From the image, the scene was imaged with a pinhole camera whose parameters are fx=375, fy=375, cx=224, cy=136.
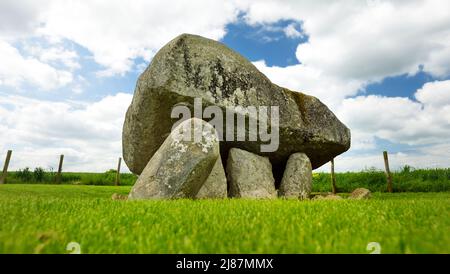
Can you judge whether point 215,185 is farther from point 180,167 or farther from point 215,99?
point 215,99

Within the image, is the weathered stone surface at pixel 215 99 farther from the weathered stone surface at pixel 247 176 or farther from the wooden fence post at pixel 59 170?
the wooden fence post at pixel 59 170

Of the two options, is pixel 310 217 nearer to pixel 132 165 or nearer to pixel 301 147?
pixel 301 147

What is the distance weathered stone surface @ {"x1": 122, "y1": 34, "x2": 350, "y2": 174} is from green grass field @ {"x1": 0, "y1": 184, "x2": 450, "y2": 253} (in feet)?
16.9

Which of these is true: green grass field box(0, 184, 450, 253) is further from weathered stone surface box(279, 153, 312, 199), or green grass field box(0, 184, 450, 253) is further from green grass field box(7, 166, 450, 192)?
green grass field box(7, 166, 450, 192)

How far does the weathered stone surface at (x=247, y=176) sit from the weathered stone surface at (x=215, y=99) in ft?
1.51

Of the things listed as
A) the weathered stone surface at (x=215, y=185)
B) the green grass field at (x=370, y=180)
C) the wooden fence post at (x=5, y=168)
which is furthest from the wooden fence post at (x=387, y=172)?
the wooden fence post at (x=5, y=168)

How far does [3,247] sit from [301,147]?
427 inches

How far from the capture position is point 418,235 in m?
3.42

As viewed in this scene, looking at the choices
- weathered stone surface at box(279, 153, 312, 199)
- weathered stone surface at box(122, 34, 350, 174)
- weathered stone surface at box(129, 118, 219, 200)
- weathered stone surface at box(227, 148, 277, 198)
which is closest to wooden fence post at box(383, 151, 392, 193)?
weathered stone surface at box(122, 34, 350, 174)

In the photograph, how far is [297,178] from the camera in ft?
41.2

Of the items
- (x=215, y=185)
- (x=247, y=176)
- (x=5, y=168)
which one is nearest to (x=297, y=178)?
(x=247, y=176)

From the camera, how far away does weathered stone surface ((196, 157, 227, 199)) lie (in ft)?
33.4

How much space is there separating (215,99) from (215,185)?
244 centimetres
